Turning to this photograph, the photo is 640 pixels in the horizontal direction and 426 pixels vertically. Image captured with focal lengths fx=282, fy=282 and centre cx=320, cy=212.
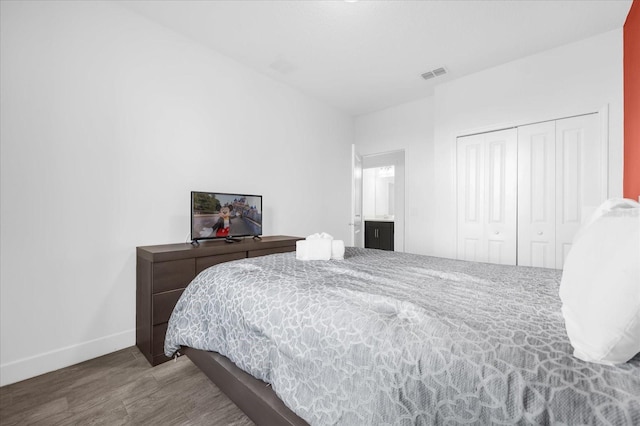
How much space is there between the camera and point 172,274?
2262 millimetres

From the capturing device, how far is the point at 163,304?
2219 mm

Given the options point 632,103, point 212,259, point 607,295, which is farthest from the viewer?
point 212,259

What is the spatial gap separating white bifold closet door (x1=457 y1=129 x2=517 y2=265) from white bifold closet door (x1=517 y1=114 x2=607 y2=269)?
0.10 meters

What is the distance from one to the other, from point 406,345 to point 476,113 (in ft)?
11.6

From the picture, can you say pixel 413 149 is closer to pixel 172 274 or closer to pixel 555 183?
pixel 555 183

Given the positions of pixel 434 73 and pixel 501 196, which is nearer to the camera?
pixel 501 196

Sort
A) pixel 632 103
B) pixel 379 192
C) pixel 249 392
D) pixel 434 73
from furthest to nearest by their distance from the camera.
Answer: pixel 379 192
pixel 434 73
pixel 632 103
pixel 249 392

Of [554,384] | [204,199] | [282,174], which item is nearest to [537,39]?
[282,174]

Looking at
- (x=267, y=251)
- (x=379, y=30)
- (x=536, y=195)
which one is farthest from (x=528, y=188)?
(x=267, y=251)

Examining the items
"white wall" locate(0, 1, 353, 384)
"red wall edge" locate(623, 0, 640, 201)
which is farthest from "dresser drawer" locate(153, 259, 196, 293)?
"red wall edge" locate(623, 0, 640, 201)

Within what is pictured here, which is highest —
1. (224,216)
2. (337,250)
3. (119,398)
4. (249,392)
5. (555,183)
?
(555,183)

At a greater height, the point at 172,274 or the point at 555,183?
the point at 555,183

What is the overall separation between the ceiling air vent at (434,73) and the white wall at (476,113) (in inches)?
11.9

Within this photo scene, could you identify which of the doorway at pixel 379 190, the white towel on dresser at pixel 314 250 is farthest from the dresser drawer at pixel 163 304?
the doorway at pixel 379 190
